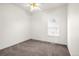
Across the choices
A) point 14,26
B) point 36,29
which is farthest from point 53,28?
point 14,26

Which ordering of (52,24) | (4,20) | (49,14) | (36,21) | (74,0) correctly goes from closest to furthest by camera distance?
1. (74,0)
2. (52,24)
3. (49,14)
4. (36,21)
5. (4,20)

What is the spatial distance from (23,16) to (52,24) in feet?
→ 1.91

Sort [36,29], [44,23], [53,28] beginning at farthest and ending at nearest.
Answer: [44,23], [36,29], [53,28]

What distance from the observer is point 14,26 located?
181cm

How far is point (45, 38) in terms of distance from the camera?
165 centimetres

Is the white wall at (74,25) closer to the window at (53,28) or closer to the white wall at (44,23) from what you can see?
the white wall at (44,23)

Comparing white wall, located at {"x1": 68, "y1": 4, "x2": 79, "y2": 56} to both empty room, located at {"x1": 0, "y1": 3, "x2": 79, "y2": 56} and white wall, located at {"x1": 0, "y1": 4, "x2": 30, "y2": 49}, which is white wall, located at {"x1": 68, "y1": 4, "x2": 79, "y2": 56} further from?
white wall, located at {"x1": 0, "y1": 4, "x2": 30, "y2": 49}

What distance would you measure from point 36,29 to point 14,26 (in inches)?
21.3

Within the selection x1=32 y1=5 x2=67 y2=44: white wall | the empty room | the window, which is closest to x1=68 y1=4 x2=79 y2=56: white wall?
the empty room

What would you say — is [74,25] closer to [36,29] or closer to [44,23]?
[44,23]

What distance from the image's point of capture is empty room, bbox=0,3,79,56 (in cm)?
144

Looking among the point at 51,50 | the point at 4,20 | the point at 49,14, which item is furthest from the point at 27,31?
the point at 4,20

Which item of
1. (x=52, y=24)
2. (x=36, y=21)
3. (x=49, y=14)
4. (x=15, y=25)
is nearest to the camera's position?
(x=52, y=24)

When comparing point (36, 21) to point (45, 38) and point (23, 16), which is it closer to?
point (23, 16)
